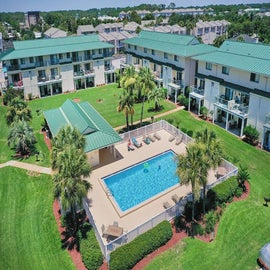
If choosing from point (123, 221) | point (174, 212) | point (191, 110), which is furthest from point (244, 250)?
point (191, 110)

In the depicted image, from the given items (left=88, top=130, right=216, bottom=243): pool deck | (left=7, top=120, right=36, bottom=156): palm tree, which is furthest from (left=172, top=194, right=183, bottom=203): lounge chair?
(left=7, top=120, right=36, bottom=156): palm tree

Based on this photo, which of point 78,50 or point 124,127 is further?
point 78,50

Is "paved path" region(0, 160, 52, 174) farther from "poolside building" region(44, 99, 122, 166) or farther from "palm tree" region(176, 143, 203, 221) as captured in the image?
"palm tree" region(176, 143, 203, 221)

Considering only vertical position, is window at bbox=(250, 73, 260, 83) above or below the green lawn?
above

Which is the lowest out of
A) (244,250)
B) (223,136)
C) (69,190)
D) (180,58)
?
(244,250)

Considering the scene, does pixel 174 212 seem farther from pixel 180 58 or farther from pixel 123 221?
pixel 180 58

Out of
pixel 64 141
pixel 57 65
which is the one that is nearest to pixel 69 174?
pixel 64 141
